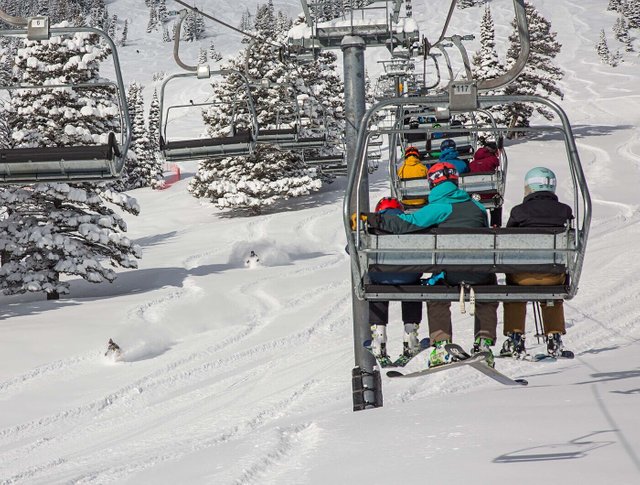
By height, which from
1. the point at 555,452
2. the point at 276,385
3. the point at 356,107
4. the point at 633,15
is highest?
the point at 633,15

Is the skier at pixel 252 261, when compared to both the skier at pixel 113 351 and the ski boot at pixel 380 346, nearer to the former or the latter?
the skier at pixel 113 351

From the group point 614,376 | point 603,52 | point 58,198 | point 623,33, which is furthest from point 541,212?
point 623,33

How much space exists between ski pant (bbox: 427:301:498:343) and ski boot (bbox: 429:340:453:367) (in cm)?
5

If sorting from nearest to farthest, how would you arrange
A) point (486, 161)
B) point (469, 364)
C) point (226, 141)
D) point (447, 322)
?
point (469, 364) → point (447, 322) → point (226, 141) → point (486, 161)

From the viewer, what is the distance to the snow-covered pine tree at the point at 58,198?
22391 mm

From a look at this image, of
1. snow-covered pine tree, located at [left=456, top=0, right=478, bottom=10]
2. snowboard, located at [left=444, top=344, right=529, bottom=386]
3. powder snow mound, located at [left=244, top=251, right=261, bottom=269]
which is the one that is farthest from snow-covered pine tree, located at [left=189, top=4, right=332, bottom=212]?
snow-covered pine tree, located at [left=456, top=0, right=478, bottom=10]

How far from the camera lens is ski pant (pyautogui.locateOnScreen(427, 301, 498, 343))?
7672 millimetres

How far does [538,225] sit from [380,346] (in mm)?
1868

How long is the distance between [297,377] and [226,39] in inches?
6874

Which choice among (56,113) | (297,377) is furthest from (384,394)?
(56,113)

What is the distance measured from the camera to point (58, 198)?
22938 millimetres

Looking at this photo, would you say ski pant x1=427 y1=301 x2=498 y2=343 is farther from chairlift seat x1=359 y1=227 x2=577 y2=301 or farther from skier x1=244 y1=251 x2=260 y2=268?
skier x1=244 y1=251 x2=260 y2=268

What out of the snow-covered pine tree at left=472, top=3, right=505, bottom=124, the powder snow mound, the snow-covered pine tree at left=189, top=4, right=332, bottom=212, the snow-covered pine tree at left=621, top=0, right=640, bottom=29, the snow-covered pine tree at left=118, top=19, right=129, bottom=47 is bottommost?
the powder snow mound

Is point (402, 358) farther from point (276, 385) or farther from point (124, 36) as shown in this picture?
point (124, 36)
